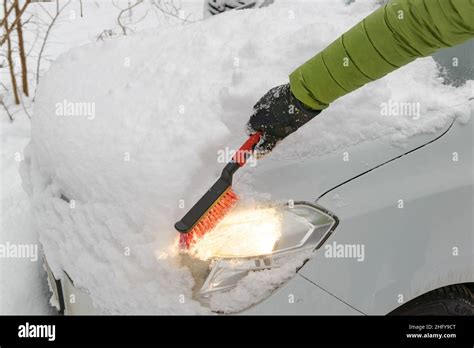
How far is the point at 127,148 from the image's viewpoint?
2059mm

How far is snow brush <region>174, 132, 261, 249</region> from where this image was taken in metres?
1.77

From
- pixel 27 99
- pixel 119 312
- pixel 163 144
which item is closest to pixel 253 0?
pixel 163 144

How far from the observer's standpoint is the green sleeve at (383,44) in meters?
1.43

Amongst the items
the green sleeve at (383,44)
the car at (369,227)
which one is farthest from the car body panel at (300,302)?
the green sleeve at (383,44)

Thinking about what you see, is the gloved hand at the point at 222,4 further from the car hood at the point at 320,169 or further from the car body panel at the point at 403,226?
the car body panel at the point at 403,226

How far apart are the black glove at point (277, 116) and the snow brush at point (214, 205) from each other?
0.04 metres

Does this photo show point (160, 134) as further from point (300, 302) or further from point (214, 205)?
point (300, 302)

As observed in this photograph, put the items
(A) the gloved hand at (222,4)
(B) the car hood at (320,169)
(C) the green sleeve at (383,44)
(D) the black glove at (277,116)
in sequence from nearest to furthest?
(C) the green sleeve at (383,44) → (D) the black glove at (277,116) → (B) the car hood at (320,169) → (A) the gloved hand at (222,4)

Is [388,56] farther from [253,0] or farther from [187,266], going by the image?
[253,0]

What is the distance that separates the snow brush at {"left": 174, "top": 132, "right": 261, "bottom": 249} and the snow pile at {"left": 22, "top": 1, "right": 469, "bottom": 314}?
0.10 m

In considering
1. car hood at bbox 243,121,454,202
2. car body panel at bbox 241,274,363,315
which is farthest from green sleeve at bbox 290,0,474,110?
car body panel at bbox 241,274,363,315

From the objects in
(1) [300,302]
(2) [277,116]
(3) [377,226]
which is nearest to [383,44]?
(2) [277,116]

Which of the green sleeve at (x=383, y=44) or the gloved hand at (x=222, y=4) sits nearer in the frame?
the green sleeve at (x=383, y=44)

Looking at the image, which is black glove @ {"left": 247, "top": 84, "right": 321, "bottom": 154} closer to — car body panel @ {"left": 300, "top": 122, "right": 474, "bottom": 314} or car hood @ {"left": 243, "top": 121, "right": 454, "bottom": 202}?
car hood @ {"left": 243, "top": 121, "right": 454, "bottom": 202}
